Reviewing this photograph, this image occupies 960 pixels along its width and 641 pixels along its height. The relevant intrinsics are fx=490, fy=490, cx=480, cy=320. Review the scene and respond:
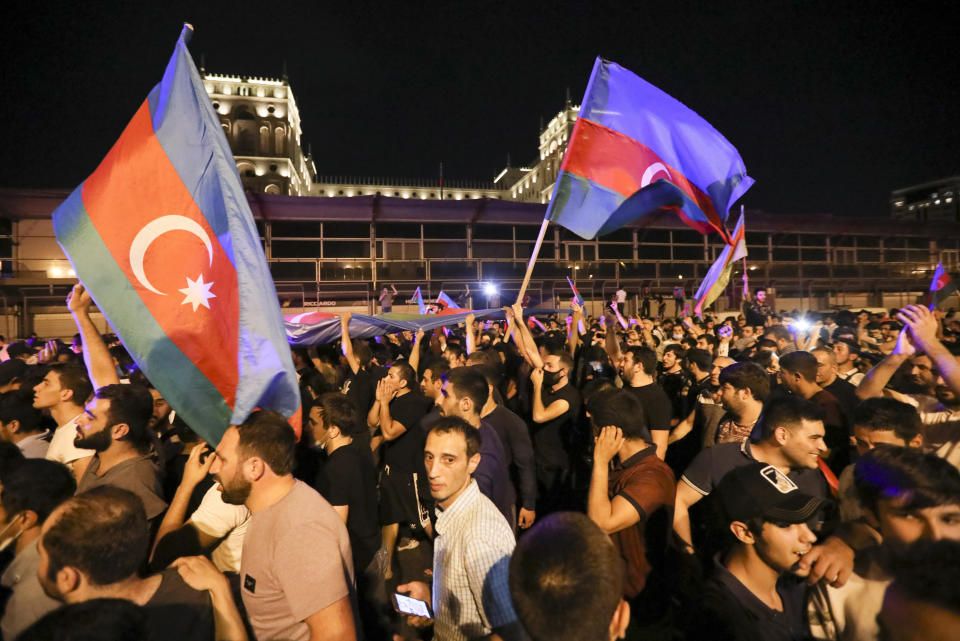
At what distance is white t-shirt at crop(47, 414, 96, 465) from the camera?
11.4 feet

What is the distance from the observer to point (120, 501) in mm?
1818

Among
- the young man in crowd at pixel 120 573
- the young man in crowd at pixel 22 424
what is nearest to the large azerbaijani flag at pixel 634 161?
the young man in crowd at pixel 120 573

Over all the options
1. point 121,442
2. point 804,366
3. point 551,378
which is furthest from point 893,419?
point 121,442

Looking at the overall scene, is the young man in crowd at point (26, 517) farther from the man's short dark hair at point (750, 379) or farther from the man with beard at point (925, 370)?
the man with beard at point (925, 370)

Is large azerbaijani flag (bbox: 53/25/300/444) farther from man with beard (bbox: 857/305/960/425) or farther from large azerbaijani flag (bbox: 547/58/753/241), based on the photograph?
man with beard (bbox: 857/305/960/425)

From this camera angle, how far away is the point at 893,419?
2852 millimetres

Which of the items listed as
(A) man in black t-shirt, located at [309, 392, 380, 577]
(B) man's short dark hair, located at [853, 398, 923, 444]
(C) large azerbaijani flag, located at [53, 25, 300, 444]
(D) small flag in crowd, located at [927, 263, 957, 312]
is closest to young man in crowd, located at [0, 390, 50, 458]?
(C) large azerbaijani flag, located at [53, 25, 300, 444]

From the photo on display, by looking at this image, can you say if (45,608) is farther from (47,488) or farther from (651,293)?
(651,293)

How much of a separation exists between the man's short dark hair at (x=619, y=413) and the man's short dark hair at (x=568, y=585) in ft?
4.60

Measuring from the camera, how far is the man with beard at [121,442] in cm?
295

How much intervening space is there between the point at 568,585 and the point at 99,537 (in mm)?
1630

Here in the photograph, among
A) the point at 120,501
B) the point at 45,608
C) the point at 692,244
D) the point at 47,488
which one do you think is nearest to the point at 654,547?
the point at 120,501

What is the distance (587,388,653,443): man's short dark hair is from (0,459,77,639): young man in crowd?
104 inches

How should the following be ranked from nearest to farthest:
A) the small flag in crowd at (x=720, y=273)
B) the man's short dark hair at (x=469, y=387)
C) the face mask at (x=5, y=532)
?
1. the face mask at (x=5, y=532)
2. the man's short dark hair at (x=469, y=387)
3. the small flag in crowd at (x=720, y=273)
